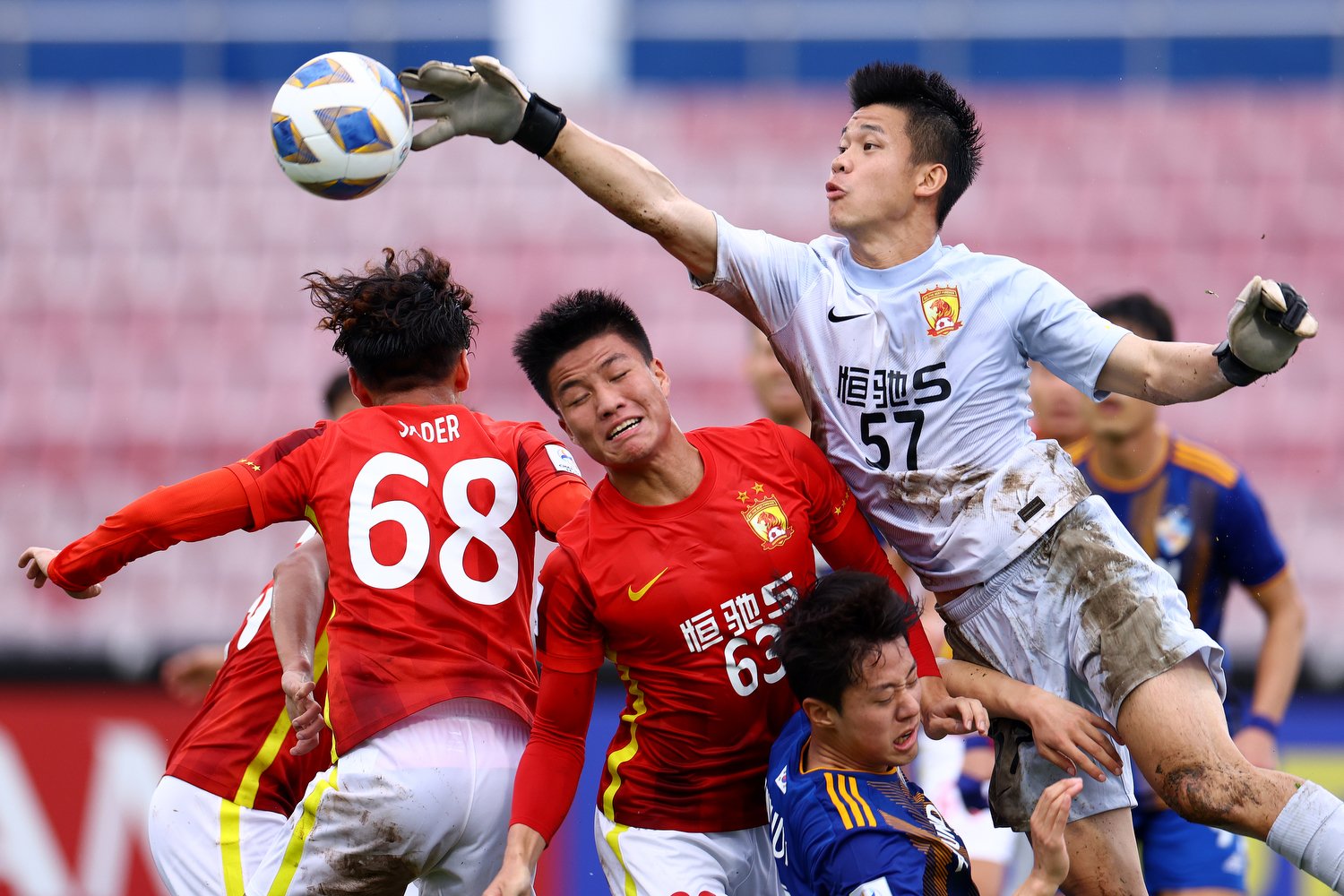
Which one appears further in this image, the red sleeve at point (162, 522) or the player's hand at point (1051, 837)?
the red sleeve at point (162, 522)

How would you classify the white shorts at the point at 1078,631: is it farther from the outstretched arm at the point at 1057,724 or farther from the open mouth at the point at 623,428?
the open mouth at the point at 623,428

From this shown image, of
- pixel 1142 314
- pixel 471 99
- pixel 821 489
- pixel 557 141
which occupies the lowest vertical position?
pixel 821 489

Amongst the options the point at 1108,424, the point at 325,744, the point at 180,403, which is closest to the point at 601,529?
the point at 325,744

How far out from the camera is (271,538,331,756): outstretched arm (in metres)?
4.18

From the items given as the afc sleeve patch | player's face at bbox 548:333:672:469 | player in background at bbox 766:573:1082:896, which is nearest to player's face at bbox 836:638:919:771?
player in background at bbox 766:573:1082:896

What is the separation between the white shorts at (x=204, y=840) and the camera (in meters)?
4.57

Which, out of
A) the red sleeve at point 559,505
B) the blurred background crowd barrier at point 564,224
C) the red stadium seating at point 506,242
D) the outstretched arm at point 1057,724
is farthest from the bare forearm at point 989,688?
the red stadium seating at point 506,242

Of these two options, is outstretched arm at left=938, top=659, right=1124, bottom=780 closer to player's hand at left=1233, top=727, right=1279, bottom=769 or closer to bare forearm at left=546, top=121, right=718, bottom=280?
bare forearm at left=546, top=121, right=718, bottom=280

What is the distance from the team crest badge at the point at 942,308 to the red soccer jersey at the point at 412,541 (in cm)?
101

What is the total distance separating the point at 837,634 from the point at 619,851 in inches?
33.3

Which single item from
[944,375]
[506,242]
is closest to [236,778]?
[944,375]

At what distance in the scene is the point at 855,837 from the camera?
3.79 m

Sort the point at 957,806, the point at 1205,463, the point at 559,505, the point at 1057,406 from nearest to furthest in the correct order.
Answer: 1. the point at 559,505
2. the point at 1205,463
3. the point at 1057,406
4. the point at 957,806

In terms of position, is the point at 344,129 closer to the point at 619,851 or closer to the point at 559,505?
the point at 559,505
